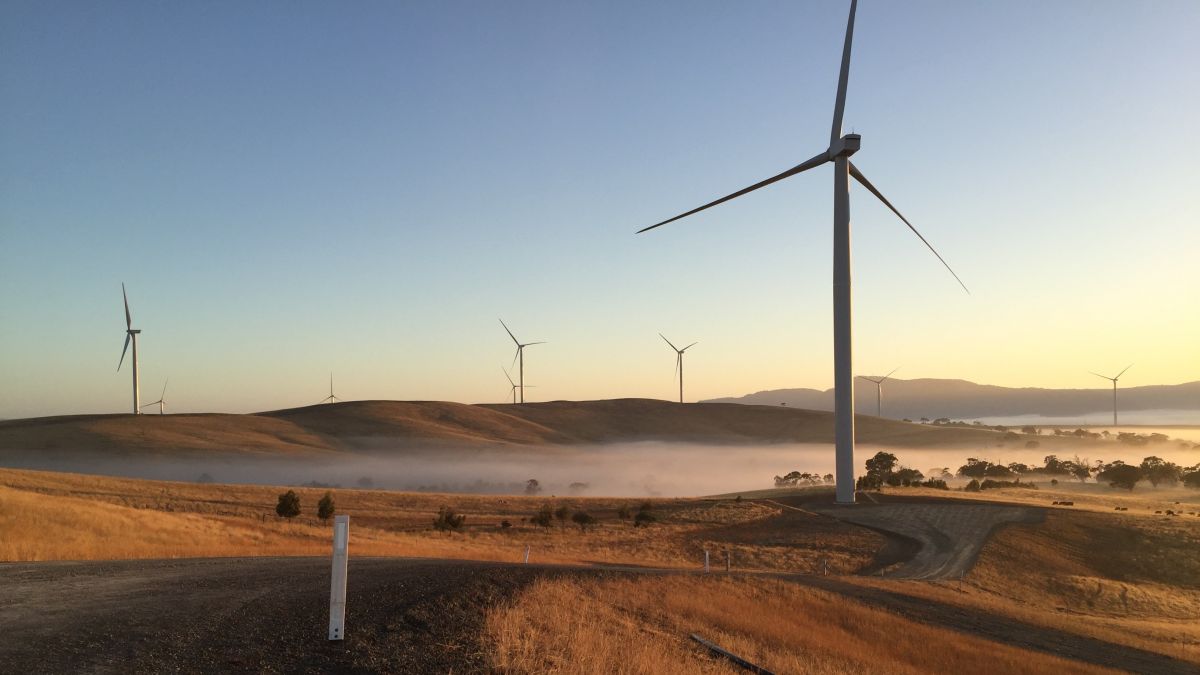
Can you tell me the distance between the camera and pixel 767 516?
65875 millimetres

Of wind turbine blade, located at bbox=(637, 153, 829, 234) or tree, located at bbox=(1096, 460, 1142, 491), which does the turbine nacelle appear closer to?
wind turbine blade, located at bbox=(637, 153, 829, 234)

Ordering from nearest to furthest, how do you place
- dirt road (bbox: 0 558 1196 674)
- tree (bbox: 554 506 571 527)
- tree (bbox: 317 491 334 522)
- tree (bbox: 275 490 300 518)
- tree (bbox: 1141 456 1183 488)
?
dirt road (bbox: 0 558 1196 674)
tree (bbox: 275 490 300 518)
tree (bbox: 317 491 334 522)
tree (bbox: 554 506 571 527)
tree (bbox: 1141 456 1183 488)

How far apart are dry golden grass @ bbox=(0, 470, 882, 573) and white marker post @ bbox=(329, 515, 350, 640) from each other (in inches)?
651

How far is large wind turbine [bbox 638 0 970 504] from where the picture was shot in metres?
55.4

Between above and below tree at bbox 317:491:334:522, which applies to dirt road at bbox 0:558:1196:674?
above

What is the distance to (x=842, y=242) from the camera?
56031 millimetres

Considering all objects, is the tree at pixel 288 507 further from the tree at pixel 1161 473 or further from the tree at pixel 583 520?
the tree at pixel 1161 473

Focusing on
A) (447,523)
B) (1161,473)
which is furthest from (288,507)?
(1161,473)

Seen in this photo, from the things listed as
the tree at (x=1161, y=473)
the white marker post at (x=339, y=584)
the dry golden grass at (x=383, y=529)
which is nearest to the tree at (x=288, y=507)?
the dry golden grass at (x=383, y=529)

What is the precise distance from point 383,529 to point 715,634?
133 feet

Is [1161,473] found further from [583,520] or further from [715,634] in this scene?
[715,634]

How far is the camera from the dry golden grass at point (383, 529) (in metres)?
30.9

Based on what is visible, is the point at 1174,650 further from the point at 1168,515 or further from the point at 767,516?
the point at 1168,515

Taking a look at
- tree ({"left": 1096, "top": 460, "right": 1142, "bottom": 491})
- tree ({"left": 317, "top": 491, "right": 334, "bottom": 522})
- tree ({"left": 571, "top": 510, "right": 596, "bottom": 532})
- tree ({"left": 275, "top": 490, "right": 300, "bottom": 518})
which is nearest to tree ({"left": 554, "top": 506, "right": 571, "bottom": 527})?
tree ({"left": 571, "top": 510, "right": 596, "bottom": 532})
